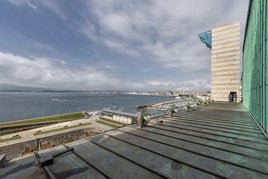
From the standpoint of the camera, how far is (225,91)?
3006cm

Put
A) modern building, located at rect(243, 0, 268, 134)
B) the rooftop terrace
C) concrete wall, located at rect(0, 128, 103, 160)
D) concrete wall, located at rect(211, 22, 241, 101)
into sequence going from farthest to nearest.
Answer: concrete wall, located at rect(211, 22, 241, 101) → concrete wall, located at rect(0, 128, 103, 160) → modern building, located at rect(243, 0, 268, 134) → the rooftop terrace

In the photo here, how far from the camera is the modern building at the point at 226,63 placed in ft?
95.1

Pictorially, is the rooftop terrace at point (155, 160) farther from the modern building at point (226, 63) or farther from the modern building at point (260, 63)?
the modern building at point (226, 63)

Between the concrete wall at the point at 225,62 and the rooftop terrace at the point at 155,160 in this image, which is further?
the concrete wall at the point at 225,62

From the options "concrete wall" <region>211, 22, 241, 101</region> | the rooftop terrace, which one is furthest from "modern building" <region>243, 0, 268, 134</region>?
"concrete wall" <region>211, 22, 241, 101</region>

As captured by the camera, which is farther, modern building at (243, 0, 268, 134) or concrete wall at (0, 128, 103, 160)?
concrete wall at (0, 128, 103, 160)

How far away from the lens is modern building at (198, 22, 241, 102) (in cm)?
2898

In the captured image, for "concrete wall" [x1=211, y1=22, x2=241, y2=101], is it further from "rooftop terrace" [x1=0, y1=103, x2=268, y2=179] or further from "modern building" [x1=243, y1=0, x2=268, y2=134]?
"rooftop terrace" [x1=0, y1=103, x2=268, y2=179]

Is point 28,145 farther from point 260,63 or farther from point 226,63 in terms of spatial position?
point 226,63

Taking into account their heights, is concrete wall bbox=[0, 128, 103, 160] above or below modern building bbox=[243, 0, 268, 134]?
below

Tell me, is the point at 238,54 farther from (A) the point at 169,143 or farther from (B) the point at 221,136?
(A) the point at 169,143

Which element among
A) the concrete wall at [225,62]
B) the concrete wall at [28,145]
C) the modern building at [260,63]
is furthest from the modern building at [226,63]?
the concrete wall at [28,145]

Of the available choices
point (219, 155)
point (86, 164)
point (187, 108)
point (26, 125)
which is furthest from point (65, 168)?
point (26, 125)

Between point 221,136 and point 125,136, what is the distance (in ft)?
11.5
